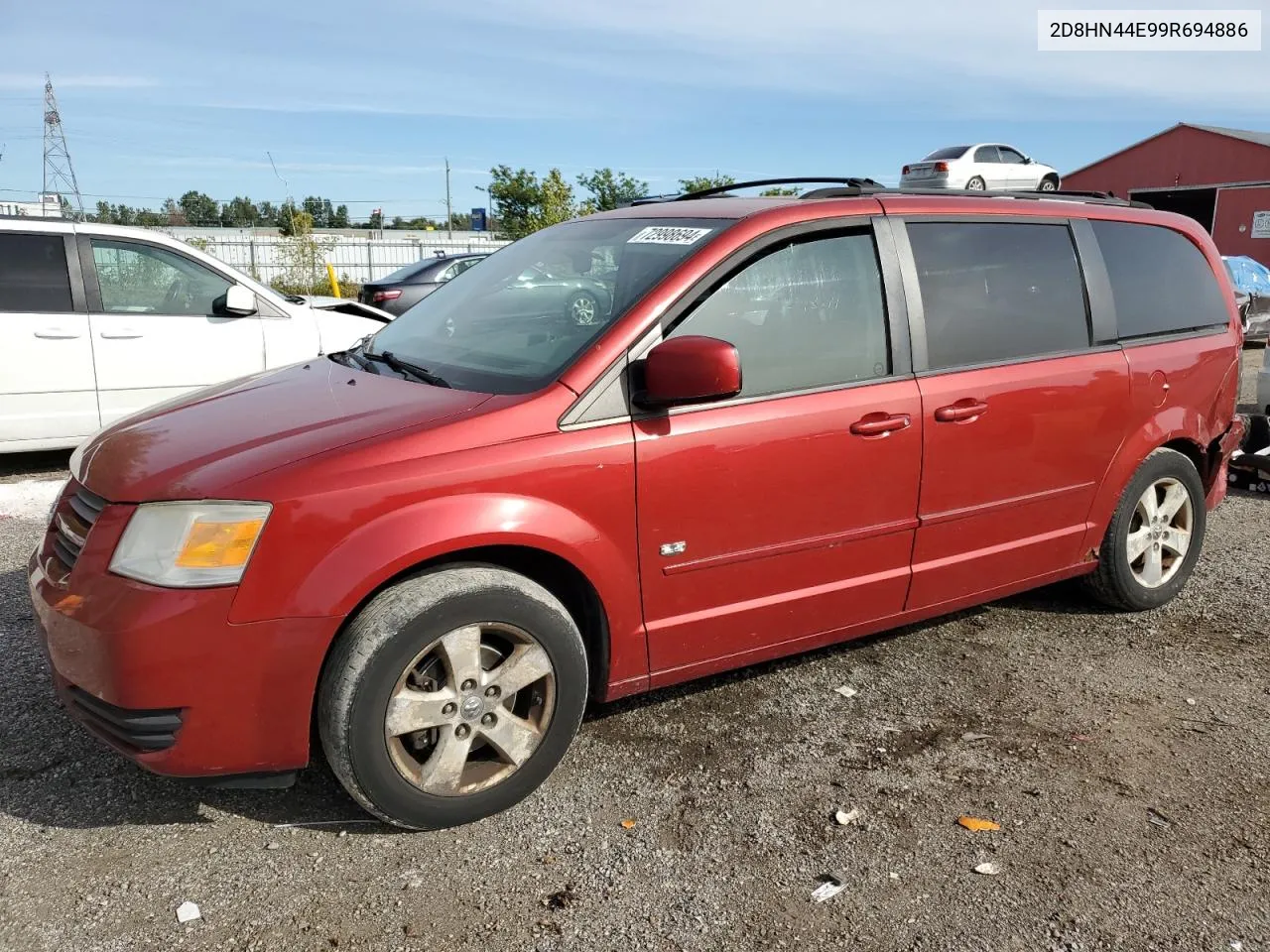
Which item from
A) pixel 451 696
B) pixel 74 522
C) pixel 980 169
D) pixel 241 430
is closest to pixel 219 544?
pixel 241 430

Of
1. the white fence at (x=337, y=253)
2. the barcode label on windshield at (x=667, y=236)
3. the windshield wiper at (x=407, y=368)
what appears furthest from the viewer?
the white fence at (x=337, y=253)

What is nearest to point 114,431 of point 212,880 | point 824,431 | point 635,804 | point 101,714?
point 101,714

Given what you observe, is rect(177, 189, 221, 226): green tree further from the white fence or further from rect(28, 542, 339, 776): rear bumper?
rect(28, 542, 339, 776): rear bumper

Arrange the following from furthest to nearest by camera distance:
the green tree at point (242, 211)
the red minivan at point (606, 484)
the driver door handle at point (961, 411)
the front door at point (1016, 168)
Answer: the green tree at point (242, 211), the front door at point (1016, 168), the driver door handle at point (961, 411), the red minivan at point (606, 484)

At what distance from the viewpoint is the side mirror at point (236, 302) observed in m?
6.89

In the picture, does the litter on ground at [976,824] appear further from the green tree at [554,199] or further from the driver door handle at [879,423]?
the green tree at [554,199]

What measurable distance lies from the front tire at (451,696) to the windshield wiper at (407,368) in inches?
28.3

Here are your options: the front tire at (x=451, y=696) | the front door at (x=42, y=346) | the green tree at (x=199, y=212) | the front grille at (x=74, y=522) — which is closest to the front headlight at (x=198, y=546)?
the front grille at (x=74, y=522)

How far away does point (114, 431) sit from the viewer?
316 cm

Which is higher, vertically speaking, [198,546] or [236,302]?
[236,302]

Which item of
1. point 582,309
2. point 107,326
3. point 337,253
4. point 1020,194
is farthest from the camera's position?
point 337,253

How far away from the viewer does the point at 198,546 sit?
98.8 inches

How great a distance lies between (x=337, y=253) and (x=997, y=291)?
28.5 metres

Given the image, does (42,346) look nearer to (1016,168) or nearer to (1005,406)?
(1005,406)
